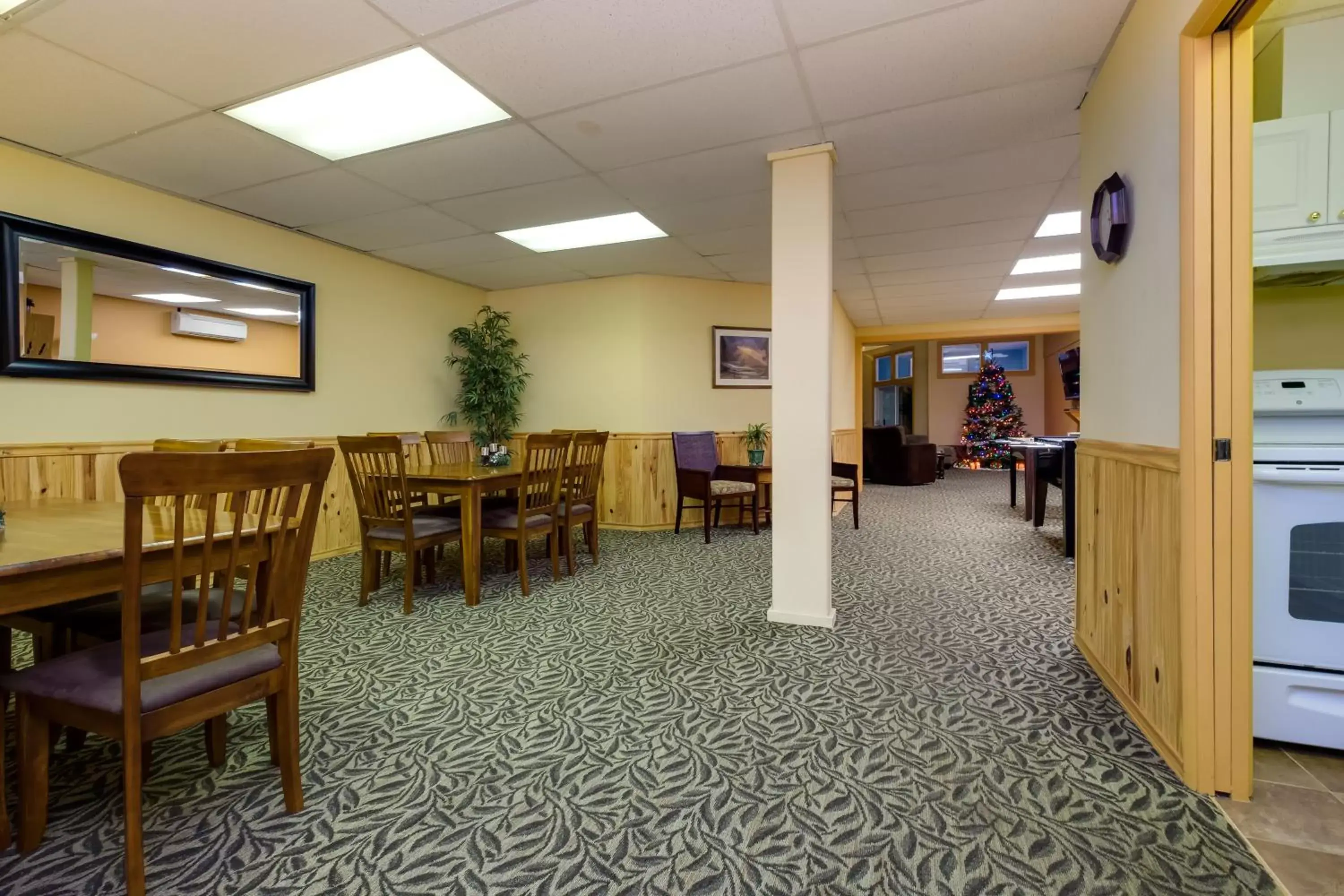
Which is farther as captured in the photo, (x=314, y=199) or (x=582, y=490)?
(x=582, y=490)

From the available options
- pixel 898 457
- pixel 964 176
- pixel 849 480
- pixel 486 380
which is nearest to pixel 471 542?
pixel 486 380

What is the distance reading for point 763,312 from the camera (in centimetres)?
620

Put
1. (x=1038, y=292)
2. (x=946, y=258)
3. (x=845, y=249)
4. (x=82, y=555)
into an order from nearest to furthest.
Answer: (x=82, y=555) → (x=845, y=249) → (x=946, y=258) → (x=1038, y=292)

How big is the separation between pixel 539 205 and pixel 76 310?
265 cm

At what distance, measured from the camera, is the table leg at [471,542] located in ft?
10.4

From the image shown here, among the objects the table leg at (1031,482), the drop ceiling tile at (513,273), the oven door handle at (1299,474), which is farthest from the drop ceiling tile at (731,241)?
the oven door handle at (1299,474)

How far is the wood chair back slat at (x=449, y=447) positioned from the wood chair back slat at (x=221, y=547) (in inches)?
117

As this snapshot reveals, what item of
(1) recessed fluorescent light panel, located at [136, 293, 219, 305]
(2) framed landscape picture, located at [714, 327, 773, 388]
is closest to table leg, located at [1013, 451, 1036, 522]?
(2) framed landscape picture, located at [714, 327, 773, 388]

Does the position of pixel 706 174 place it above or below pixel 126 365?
above

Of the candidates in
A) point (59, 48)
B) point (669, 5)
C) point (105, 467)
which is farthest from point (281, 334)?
point (669, 5)

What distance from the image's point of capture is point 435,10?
2.01m

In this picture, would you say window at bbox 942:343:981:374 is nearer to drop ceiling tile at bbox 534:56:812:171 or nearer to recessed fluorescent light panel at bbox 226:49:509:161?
drop ceiling tile at bbox 534:56:812:171

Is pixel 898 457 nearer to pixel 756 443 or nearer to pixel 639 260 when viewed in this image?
pixel 756 443

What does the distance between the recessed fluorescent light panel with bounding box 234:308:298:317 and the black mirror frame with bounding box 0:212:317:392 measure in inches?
3.6
